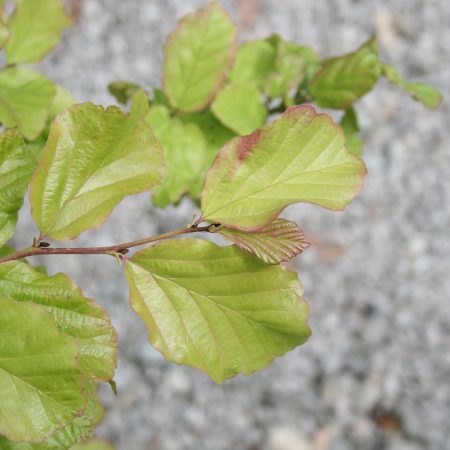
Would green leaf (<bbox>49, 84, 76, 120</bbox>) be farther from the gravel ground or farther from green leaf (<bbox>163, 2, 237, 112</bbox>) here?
the gravel ground

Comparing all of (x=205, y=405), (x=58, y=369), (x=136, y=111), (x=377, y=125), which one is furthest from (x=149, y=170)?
(x=377, y=125)

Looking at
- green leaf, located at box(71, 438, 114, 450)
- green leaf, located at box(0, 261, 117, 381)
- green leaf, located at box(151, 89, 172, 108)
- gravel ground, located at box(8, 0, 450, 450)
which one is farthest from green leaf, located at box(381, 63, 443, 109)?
gravel ground, located at box(8, 0, 450, 450)

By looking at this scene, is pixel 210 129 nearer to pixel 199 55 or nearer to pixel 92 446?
pixel 199 55

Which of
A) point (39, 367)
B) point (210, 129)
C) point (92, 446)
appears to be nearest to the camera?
point (39, 367)

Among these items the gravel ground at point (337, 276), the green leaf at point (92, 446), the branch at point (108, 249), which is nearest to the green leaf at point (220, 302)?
the branch at point (108, 249)

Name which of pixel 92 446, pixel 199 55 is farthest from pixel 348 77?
pixel 92 446
